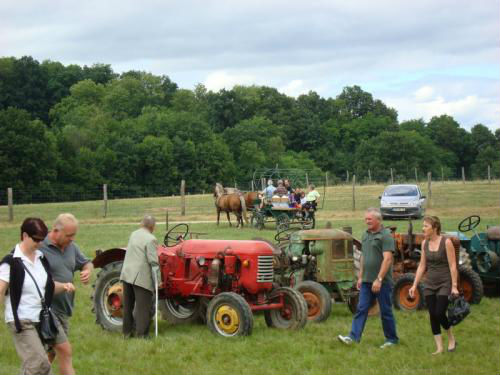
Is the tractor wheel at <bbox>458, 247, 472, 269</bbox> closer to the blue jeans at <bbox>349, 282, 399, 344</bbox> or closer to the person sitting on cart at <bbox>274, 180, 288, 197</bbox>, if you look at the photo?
the blue jeans at <bbox>349, 282, 399, 344</bbox>

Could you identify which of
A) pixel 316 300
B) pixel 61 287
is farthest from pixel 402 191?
pixel 61 287

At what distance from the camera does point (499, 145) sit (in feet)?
328

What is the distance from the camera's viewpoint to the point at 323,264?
10.7 m

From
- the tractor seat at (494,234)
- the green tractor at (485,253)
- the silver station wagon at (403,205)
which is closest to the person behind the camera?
the green tractor at (485,253)

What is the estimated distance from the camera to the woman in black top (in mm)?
8258

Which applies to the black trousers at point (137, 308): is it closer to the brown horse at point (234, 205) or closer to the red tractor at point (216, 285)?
the red tractor at point (216, 285)

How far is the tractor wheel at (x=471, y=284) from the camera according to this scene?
37.0 ft

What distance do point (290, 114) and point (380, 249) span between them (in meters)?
91.3

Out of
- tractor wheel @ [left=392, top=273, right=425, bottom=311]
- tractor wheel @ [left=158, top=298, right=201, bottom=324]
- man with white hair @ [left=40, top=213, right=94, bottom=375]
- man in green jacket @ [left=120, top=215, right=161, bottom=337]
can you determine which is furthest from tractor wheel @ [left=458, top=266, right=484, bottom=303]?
man with white hair @ [left=40, top=213, right=94, bottom=375]

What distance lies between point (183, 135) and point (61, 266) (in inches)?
2900

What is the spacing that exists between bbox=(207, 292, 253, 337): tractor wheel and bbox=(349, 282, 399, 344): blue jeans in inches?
49.0

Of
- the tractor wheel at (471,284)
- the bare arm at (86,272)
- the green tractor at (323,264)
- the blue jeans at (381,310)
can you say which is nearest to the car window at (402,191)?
the tractor wheel at (471,284)

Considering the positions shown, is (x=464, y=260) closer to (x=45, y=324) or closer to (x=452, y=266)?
(x=452, y=266)

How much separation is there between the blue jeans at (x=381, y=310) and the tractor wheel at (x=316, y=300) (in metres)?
1.37
